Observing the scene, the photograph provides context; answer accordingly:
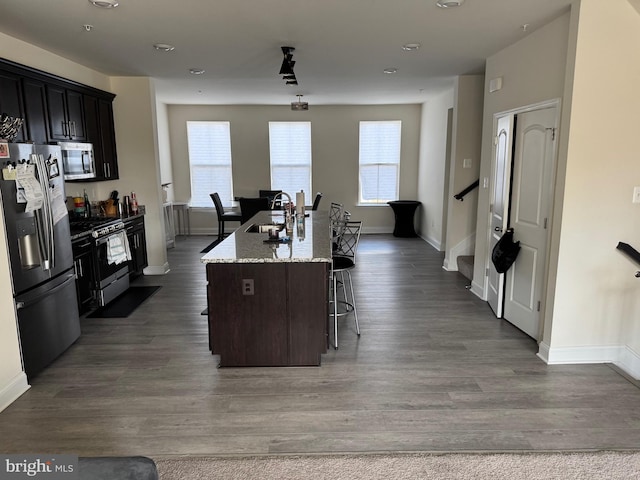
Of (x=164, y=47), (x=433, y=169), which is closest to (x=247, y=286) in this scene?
(x=164, y=47)

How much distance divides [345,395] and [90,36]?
3604 millimetres

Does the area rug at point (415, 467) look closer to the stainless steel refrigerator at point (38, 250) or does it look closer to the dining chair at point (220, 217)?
the stainless steel refrigerator at point (38, 250)

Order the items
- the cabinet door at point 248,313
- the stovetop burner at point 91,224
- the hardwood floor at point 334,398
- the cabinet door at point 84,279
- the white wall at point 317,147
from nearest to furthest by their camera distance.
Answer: the hardwood floor at point 334,398
the cabinet door at point 248,313
the cabinet door at point 84,279
the stovetop burner at point 91,224
the white wall at point 317,147

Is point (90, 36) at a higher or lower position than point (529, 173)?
higher

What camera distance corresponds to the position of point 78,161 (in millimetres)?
4531

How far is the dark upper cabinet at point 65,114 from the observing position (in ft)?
13.5

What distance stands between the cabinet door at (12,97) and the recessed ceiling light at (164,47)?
1.19 metres

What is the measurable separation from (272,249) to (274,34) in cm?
185

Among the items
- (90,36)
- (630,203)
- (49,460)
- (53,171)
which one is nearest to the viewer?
(49,460)

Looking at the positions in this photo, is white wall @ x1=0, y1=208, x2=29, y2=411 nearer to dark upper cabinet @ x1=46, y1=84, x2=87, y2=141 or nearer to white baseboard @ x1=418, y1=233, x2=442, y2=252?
dark upper cabinet @ x1=46, y1=84, x2=87, y2=141

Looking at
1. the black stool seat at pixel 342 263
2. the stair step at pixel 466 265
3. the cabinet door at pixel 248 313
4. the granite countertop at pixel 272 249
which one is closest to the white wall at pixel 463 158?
the stair step at pixel 466 265

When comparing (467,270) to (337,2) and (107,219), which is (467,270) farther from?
(107,219)

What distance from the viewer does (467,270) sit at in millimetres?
5449

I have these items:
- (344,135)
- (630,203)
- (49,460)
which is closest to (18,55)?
(49,460)
